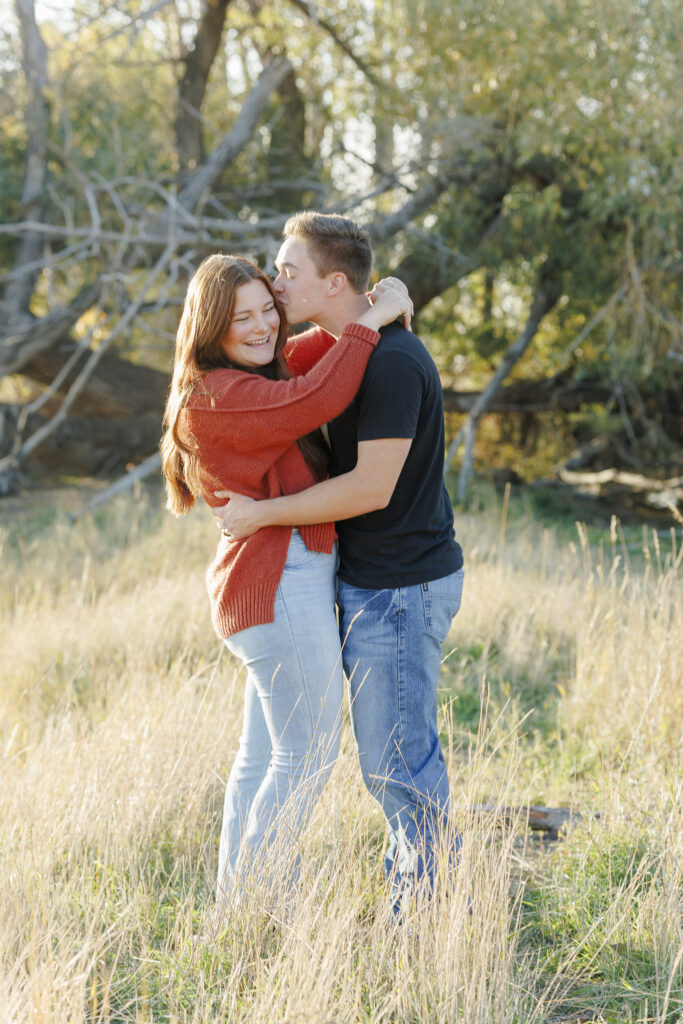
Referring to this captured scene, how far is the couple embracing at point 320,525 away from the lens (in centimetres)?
245

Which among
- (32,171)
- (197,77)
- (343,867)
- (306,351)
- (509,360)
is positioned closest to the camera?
(343,867)

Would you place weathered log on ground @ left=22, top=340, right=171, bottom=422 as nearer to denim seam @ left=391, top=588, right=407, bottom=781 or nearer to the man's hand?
the man's hand

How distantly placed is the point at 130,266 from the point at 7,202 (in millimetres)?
2819

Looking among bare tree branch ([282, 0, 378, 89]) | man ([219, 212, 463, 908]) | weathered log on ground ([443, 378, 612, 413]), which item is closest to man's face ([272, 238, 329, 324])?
man ([219, 212, 463, 908])

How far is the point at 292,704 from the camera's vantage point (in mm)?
2529

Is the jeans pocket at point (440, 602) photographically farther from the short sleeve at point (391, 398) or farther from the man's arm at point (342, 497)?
the short sleeve at point (391, 398)

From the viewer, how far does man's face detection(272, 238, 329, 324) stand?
Result: 2.63 m

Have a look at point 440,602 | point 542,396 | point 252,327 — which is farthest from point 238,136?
point 440,602

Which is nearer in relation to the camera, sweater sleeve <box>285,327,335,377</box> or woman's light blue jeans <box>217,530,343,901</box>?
woman's light blue jeans <box>217,530,343,901</box>

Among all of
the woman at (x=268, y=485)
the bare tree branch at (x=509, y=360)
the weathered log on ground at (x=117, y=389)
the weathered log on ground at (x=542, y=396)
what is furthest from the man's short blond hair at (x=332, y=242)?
the weathered log on ground at (x=542, y=396)

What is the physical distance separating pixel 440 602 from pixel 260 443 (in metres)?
0.68

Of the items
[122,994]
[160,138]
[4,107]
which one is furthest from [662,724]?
[160,138]

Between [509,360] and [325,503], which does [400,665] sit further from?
[509,360]

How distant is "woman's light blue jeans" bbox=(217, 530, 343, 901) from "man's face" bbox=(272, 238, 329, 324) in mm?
653
